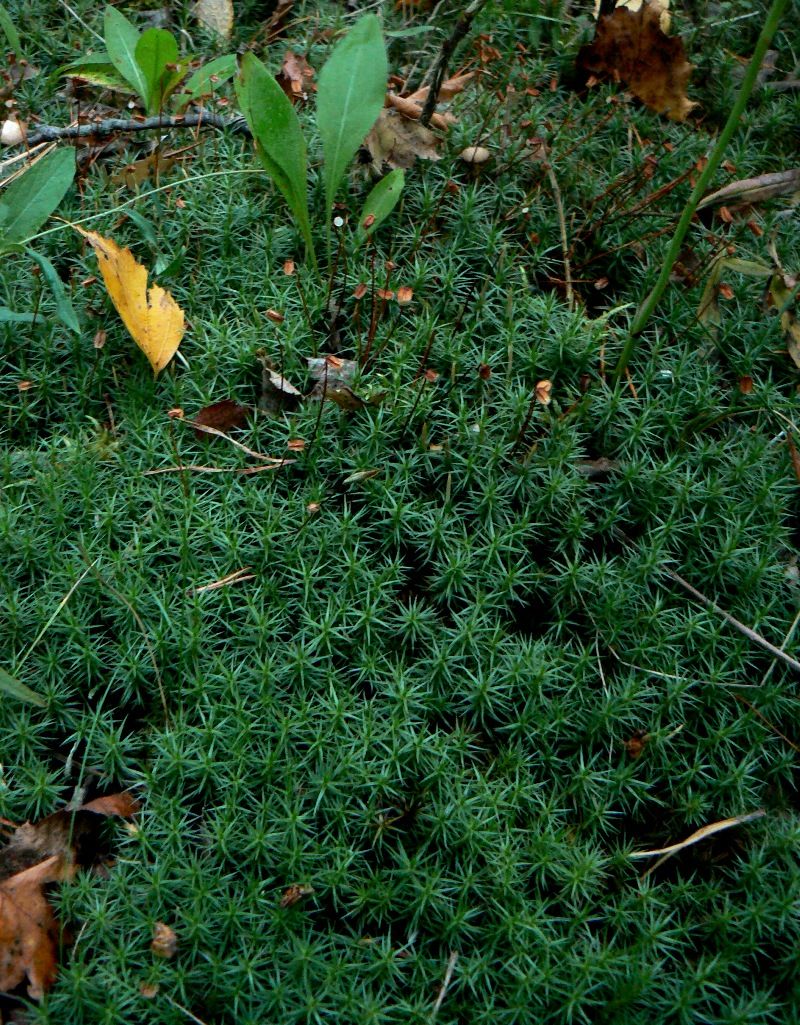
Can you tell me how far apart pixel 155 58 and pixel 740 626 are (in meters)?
2.54

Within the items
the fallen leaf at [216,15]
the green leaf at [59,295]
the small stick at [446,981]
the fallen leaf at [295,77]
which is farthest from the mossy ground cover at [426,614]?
the fallen leaf at [216,15]

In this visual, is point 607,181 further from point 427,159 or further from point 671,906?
point 671,906

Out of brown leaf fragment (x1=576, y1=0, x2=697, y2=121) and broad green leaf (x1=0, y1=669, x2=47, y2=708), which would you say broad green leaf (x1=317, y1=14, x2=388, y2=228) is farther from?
broad green leaf (x1=0, y1=669, x2=47, y2=708)

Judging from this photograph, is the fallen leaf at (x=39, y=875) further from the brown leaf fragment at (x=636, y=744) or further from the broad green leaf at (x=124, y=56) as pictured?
the broad green leaf at (x=124, y=56)

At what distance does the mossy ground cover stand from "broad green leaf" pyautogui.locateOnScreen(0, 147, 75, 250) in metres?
0.14

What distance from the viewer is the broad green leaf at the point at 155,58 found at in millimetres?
3020

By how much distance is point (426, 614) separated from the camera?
2500 mm

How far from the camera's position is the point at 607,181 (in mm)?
3279

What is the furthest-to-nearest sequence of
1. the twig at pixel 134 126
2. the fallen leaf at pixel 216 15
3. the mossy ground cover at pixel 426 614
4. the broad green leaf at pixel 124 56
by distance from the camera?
1. the fallen leaf at pixel 216 15
2. the twig at pixel 134 126
3. the broad green leaf at pixel 124 56
4. the mossy ground cover at pixel 426 614

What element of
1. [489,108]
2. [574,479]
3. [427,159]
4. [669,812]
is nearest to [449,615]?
[574,479]

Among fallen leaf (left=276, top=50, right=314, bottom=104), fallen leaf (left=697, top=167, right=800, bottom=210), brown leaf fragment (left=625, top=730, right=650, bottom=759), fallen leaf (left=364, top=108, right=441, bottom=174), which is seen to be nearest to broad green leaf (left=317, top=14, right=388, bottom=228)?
fallen leaf (left=364, top=108, right=441, bottom=174)

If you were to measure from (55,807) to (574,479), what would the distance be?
161 cm

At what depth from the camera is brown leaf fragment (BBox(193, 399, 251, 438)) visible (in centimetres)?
273

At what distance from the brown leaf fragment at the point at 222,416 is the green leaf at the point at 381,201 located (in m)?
0.71
